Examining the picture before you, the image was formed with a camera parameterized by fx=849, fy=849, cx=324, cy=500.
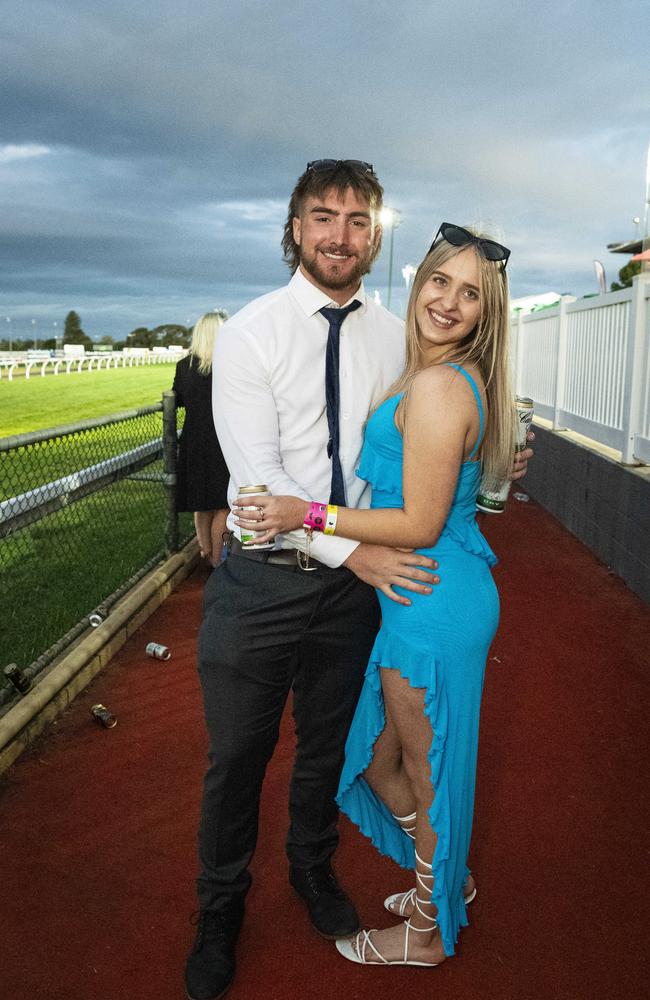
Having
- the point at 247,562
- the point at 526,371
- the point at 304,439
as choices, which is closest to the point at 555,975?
the point at 247,562

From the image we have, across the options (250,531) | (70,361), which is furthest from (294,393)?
(70,361)

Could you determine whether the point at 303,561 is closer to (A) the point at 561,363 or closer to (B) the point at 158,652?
(B) the point at 158,652

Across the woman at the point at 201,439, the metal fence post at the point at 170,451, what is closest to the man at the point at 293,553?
the woman at the point at 201,439

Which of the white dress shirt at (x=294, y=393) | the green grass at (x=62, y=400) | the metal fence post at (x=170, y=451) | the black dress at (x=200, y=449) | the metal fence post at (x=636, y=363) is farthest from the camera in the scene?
the green grass at (x=62, y=400)

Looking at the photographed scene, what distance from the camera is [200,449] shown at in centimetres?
715

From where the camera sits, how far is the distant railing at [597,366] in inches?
309

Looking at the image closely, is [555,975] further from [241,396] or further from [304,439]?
[241,396]

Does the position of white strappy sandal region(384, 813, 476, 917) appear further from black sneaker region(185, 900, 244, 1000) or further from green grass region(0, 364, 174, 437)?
green grass region(0, 364, 174, 437)

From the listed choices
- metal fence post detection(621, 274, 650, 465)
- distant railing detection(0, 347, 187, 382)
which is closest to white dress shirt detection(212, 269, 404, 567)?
metal fence post detection(621, 274, 650, 465)

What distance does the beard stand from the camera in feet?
9.23

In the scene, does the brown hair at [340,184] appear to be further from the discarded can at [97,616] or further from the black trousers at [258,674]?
the discarded can at [97,616]

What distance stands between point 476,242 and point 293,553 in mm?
1135

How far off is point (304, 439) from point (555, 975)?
199 centimetres

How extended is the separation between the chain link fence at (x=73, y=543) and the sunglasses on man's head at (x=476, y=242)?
258 centimetres
